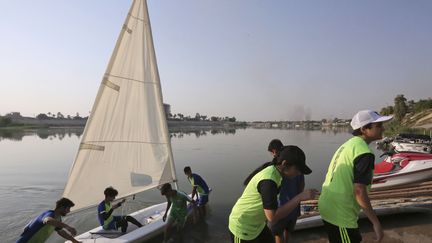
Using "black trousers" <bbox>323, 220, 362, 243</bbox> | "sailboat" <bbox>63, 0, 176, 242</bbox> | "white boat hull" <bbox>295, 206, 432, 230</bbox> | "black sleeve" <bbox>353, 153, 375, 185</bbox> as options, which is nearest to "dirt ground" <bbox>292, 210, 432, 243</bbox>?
"white boat hull" <bbox>295, 206, 432, 230</bbox>

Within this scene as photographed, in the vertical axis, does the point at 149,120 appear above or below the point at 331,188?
above

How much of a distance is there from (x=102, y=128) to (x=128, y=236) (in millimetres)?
2774

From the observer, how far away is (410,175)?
11.3m

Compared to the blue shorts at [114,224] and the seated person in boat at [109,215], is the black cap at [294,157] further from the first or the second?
the blue shorts at [114,224]

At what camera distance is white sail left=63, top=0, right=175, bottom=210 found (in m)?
7.87

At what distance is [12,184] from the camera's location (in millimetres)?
18656

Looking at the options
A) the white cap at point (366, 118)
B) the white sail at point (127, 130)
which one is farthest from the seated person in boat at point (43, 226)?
the white cap at point (366, 118)

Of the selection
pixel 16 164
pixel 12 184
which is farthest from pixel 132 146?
pixel 16 164

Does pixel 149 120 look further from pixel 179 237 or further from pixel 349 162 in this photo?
pixel 349 162

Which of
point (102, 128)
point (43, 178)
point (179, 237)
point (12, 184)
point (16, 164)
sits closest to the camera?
point (102, 128)

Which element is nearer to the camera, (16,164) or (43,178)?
(43,178)

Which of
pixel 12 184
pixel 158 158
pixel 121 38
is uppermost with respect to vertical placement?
pixel 121 38

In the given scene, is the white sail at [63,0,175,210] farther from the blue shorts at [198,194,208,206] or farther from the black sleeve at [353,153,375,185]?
the black sleeve at [353,153,375,185]

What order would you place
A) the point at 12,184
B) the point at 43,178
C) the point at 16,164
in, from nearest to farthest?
1. the point at 12,184
2. the point at 43,178
3. the point at 16,164
